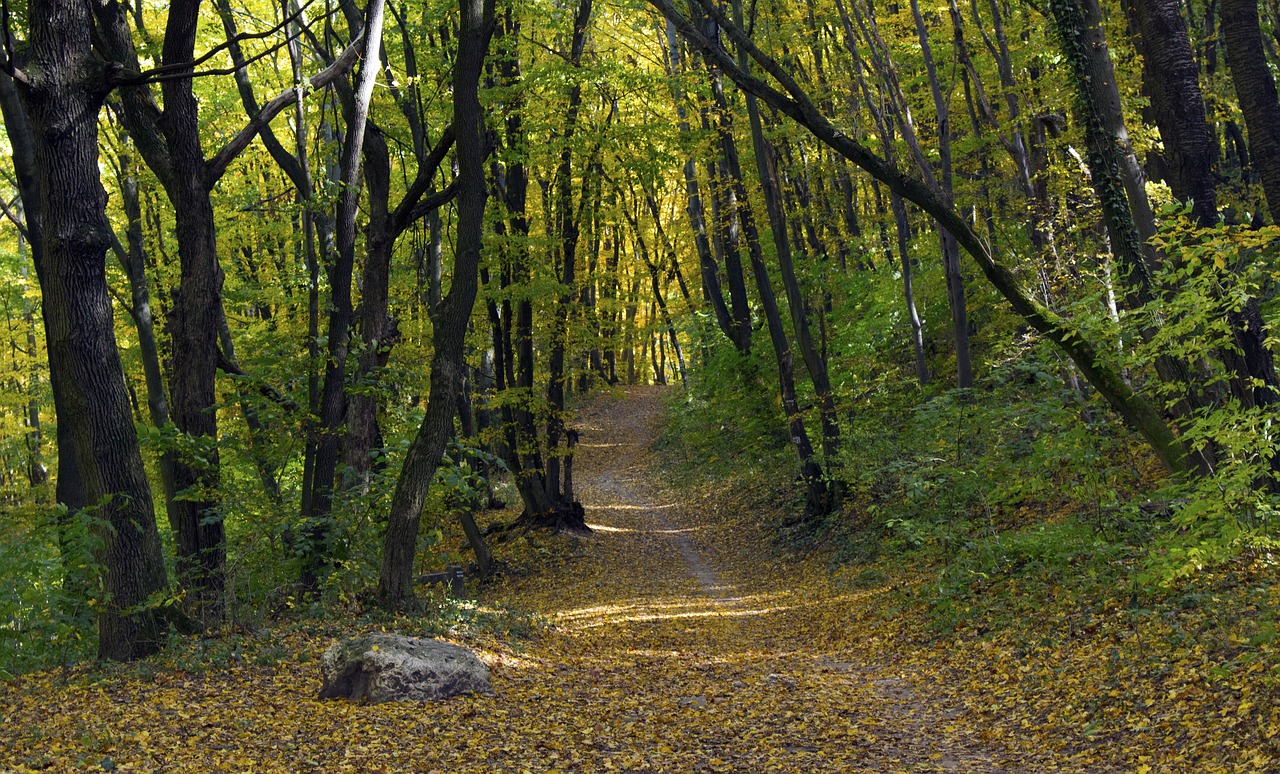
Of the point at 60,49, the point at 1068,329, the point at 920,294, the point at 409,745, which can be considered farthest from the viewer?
the point at 920,294

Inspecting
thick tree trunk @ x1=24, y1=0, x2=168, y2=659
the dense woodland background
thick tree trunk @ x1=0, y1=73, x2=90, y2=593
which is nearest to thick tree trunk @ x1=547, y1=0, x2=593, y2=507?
the dense woodland background

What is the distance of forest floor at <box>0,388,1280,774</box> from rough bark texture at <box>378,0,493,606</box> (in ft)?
3.21

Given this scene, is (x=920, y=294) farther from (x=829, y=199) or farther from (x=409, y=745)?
(x=409, y=745)

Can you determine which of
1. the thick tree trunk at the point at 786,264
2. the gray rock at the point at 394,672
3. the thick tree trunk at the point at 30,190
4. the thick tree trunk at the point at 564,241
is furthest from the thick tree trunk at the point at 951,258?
the thick tree trunk at the point at 30,190

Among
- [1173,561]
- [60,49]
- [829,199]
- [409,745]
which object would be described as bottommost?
[409,745]

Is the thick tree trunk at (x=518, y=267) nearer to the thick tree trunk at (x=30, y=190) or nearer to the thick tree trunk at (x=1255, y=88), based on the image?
the thick tree trunk at (x=30, y=190)

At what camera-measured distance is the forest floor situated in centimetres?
513

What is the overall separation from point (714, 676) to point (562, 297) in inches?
362

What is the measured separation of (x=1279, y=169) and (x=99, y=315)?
34.3ft

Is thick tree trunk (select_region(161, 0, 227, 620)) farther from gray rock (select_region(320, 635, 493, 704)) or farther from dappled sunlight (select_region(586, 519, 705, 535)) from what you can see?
dappled sunlight (select_region(586, 519, 705, 535))

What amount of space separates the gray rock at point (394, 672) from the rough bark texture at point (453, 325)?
6.24 feet

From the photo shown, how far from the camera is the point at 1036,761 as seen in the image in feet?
17.2

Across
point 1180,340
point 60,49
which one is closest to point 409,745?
point 60,49

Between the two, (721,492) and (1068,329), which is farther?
(721,492)
